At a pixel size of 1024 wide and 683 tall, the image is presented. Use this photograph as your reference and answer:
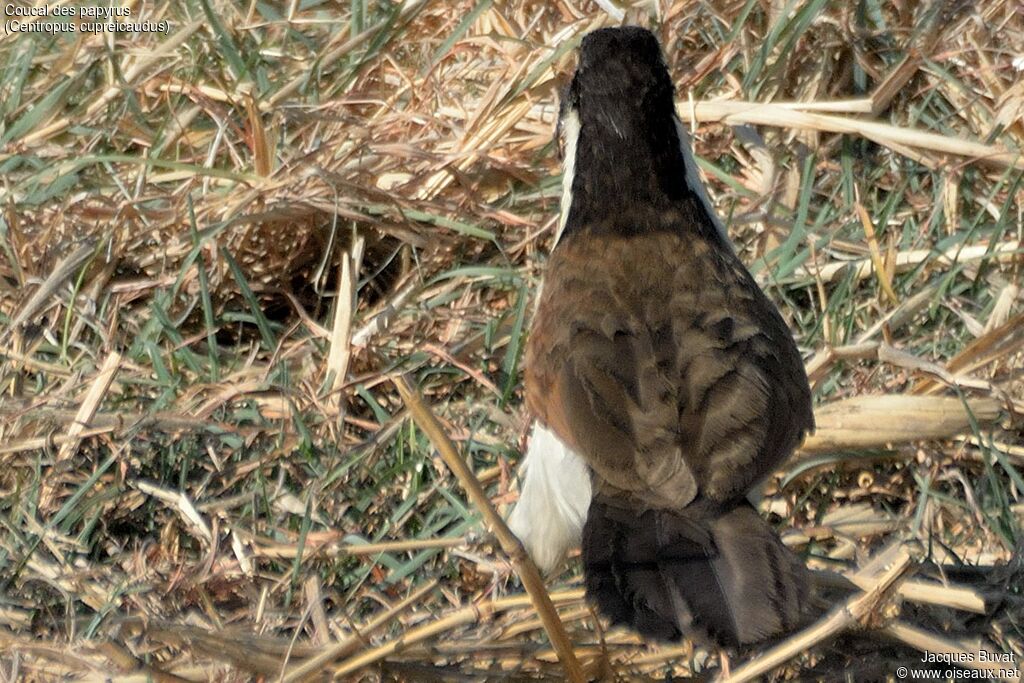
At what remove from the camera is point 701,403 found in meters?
3.39

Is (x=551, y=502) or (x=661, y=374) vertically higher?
(x=661, y=374)

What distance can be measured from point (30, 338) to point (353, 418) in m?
1.02

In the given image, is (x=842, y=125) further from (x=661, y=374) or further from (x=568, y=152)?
(x=661, y=374)

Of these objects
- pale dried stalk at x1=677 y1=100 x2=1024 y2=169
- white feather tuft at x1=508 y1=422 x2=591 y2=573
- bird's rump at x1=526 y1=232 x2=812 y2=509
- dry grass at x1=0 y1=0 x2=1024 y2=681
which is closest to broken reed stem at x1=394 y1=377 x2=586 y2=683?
dry grass at x1=0 y1=0 x2=1024 y2=681

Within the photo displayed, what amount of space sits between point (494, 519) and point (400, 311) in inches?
73.2

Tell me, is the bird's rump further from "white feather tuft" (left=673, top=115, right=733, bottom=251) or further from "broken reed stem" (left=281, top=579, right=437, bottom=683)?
"broken reed stem" (left=281, top=579, right=437, bottom=683)

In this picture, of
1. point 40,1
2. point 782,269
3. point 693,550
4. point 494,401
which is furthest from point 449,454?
point 40,1

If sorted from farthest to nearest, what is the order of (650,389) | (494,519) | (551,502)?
(551,502)
(650,389)
(494,519)

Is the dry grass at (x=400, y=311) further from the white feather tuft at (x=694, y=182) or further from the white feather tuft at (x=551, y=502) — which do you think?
the white feather tuft at (x=694, y=182)

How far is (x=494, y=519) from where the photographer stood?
2.76m

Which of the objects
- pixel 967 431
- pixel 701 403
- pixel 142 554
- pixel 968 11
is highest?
pixel 968 11

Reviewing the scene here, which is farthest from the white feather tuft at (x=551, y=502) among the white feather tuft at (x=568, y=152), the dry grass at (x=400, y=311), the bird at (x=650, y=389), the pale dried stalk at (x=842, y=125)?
the pale dried stalk at (x=842, y=125)

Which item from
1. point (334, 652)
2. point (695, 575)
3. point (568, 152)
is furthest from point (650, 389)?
point (568, 152)

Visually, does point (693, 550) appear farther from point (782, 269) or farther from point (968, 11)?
point (968, 11)
